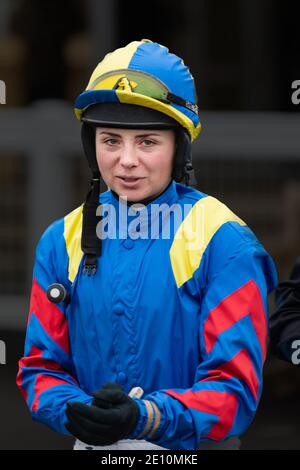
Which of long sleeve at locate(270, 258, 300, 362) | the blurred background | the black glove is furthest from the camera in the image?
the blurred background

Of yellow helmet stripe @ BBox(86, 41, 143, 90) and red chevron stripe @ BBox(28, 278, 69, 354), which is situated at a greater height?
yellow helmet stripe @ BBox(86, 41, 143, 90)

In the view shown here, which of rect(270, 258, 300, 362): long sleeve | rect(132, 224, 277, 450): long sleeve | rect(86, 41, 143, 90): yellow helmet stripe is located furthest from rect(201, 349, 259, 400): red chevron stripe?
rect(86, 41, 143, 90): yellow helmet stripe

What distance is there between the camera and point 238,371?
3.71 m

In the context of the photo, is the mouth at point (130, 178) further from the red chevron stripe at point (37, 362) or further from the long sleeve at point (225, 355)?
the red chevron stripe at point (37, 362)

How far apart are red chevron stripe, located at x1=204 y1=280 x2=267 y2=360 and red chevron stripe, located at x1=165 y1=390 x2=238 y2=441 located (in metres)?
0.13

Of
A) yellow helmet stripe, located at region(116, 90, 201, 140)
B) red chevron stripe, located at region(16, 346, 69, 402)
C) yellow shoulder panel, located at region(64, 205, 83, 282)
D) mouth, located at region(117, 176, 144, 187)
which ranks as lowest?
red chevron stripe, located at region(16, 346, 69, 402)

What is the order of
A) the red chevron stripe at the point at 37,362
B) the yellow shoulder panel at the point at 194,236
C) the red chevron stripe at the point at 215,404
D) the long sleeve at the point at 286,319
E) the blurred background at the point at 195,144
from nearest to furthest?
1. the red chevron stripe at the point at 215,404
2. the yellow shoulder panel at the point at 194,236
3. the red chevron stripe at the point at 37,362
4. the long sleeve at the point at 286,319
5. the blurred background at the point at 195,144

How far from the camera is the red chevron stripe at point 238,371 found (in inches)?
146

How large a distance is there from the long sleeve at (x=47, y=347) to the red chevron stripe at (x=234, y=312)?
40 cm

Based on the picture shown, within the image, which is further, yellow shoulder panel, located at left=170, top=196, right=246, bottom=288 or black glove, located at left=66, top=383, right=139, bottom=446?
yellow shoulder panel, located at left=170, top=196, right=246, bottom=288

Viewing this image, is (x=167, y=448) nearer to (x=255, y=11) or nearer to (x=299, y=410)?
(x=299, y=410)

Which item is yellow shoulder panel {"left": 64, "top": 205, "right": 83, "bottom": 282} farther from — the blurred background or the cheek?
the blurred background

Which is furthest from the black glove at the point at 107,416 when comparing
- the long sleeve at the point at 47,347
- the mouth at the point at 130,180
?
the mouth at the point at 130,180

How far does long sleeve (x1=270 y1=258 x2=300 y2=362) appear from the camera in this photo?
4078mm
